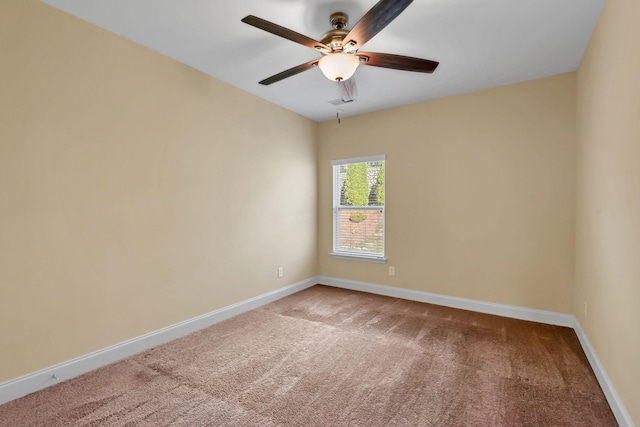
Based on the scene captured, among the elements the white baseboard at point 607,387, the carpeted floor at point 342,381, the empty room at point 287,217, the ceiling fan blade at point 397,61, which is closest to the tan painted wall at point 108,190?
the empty room at point 287,217

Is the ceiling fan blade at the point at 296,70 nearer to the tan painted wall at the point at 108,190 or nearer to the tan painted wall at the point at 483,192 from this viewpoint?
the tan painted wall at the point at 108,190

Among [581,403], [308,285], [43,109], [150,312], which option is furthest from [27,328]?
[581,403]

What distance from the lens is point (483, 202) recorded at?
143 inches

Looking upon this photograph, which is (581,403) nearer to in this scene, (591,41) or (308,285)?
(591,41)

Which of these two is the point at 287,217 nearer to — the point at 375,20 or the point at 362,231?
the point at 362,231

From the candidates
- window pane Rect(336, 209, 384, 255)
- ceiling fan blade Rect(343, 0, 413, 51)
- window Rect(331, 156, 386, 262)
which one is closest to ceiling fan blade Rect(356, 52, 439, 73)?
ceiling fan blade Rect(343, 0, 413, 51)

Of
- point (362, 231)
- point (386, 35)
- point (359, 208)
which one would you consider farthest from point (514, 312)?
point (386, 35)

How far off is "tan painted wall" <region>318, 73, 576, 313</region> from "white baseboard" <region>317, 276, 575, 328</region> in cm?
8

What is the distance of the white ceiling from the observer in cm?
212

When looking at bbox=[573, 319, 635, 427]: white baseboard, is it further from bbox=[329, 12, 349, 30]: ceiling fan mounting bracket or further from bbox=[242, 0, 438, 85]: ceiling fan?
bbox=[329, 12, 349, 30]: ceiling fan mounting bracket

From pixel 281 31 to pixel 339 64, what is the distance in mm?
466

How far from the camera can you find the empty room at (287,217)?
194 centimetres

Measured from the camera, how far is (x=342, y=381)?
2.21 m

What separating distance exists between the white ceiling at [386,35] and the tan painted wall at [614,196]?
0.34m
